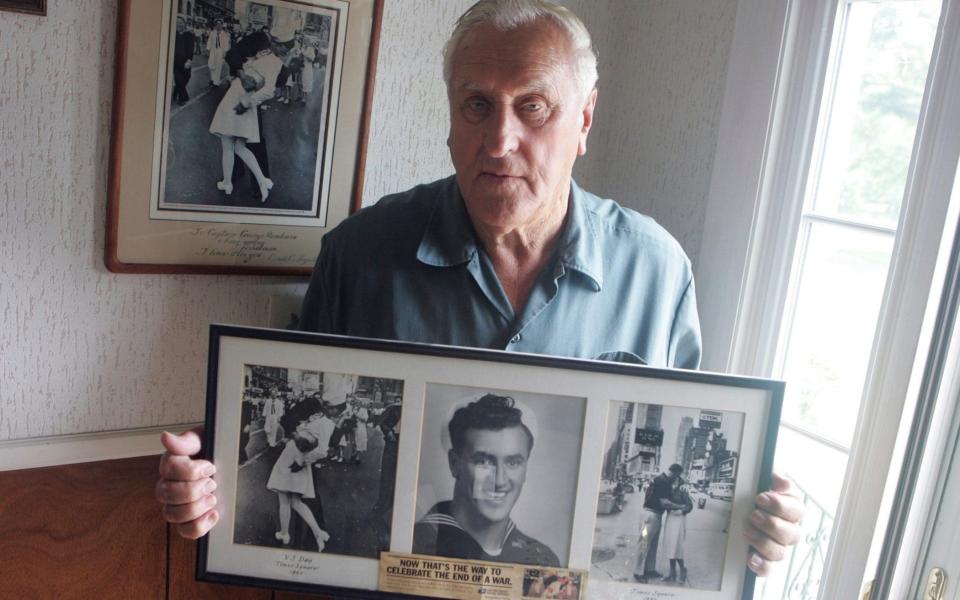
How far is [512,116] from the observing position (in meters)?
1.01

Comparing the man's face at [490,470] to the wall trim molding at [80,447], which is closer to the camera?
the man's face at [490,470]

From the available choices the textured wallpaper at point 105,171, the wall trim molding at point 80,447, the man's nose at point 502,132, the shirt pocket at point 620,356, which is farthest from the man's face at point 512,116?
the wall trim molding at point 80,447

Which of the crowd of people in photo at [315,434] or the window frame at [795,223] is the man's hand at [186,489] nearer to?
the crowd of people in photo at [315,434]

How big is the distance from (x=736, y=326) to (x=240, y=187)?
2.81 ft

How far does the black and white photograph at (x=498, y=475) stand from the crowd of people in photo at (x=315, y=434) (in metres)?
0.04

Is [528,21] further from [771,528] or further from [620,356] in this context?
[771,528]

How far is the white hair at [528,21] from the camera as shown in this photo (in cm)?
102

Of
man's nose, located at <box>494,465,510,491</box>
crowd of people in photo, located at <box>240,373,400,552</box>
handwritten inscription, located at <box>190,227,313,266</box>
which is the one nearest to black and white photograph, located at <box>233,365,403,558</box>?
crowd of people in photo, located at <box>240,373,400,552</box>

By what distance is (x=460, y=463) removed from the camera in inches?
35.5

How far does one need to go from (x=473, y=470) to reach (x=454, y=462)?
0.9 inches

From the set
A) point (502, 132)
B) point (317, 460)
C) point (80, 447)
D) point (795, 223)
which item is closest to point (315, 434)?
point (317, 460)

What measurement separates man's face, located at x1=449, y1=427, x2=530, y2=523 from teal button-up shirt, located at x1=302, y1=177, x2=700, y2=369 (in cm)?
22

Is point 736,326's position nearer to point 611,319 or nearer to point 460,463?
point 611,319

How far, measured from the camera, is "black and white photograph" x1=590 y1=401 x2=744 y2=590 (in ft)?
2.96
